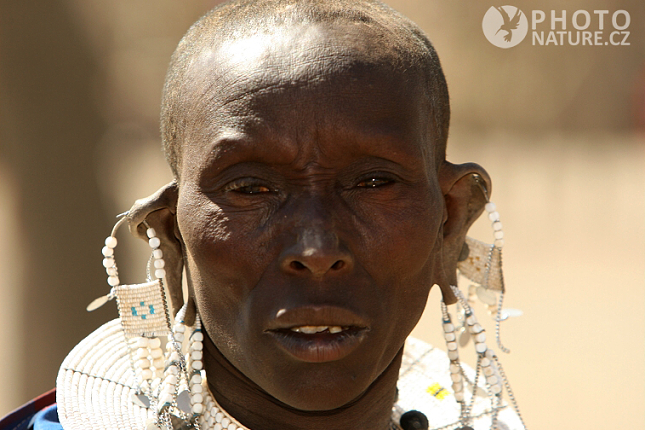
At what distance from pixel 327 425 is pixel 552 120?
1194 cm

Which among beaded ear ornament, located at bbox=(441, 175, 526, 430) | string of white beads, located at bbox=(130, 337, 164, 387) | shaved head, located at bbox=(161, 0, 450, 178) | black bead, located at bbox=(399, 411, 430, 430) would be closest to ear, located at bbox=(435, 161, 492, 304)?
beaded ear ornament, located at bbox=(441, 175, 526, 430)

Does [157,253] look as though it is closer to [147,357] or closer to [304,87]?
[147,357]

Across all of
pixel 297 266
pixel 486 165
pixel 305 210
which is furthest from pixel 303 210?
pixel 486 165

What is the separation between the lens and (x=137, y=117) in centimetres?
1413

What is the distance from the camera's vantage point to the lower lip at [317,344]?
2072mm

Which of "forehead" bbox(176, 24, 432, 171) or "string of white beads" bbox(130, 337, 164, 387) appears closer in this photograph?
"forehead" bbox(176, 24, 432, 171)

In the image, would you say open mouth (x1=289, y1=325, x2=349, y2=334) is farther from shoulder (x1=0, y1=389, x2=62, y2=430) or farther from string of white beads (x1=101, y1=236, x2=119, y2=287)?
shoulder (x1=0, y1=389, x2=62, y2=430)

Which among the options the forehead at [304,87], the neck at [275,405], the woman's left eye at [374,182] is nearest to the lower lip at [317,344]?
the neck at [275,405]

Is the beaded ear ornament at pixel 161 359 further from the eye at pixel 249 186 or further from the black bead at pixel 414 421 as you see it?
the black bead at pixel 414 421

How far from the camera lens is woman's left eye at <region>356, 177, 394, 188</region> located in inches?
87.7

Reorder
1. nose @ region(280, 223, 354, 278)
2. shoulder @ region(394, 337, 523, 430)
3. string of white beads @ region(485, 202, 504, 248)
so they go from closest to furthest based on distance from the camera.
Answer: nose @ region(280, 223, 354, 278) → string of white beads @ region(485, 202, 504, 248) → shoulder @ region(394, 337, 523, 430)

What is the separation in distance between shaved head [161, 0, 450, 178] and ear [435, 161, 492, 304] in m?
0.13

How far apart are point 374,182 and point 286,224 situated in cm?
31

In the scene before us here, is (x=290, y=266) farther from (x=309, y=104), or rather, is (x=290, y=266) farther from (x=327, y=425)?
(x=327, y=425)
